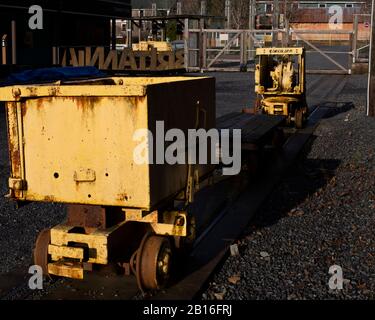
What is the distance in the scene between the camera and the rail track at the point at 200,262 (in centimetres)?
562

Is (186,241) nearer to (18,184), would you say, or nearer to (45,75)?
(18,184)

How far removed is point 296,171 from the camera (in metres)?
11.2

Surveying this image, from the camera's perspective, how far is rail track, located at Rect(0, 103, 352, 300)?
562 centimetres

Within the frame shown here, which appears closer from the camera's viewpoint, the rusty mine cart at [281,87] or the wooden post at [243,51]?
the rusty mine cart at [281,87]

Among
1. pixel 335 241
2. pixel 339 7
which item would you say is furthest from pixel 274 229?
pixel 339 7

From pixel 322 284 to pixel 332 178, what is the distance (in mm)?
4697

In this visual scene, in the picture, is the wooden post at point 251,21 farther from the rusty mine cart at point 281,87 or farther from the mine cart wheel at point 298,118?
the mine cart wheel at point 298,118

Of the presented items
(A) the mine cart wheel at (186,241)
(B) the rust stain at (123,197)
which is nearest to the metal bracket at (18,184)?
(B) the rust stain at (123,197)

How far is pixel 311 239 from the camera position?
7109mm

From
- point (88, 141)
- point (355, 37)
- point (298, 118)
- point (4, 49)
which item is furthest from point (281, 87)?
point (355, 37)

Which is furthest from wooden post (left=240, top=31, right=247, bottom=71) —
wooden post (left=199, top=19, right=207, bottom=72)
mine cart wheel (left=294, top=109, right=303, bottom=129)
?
mine cart wheel (left=294, top=109, right=303, bottom=129)

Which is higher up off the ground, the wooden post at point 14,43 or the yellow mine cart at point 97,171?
the wooden post at point 14,43
